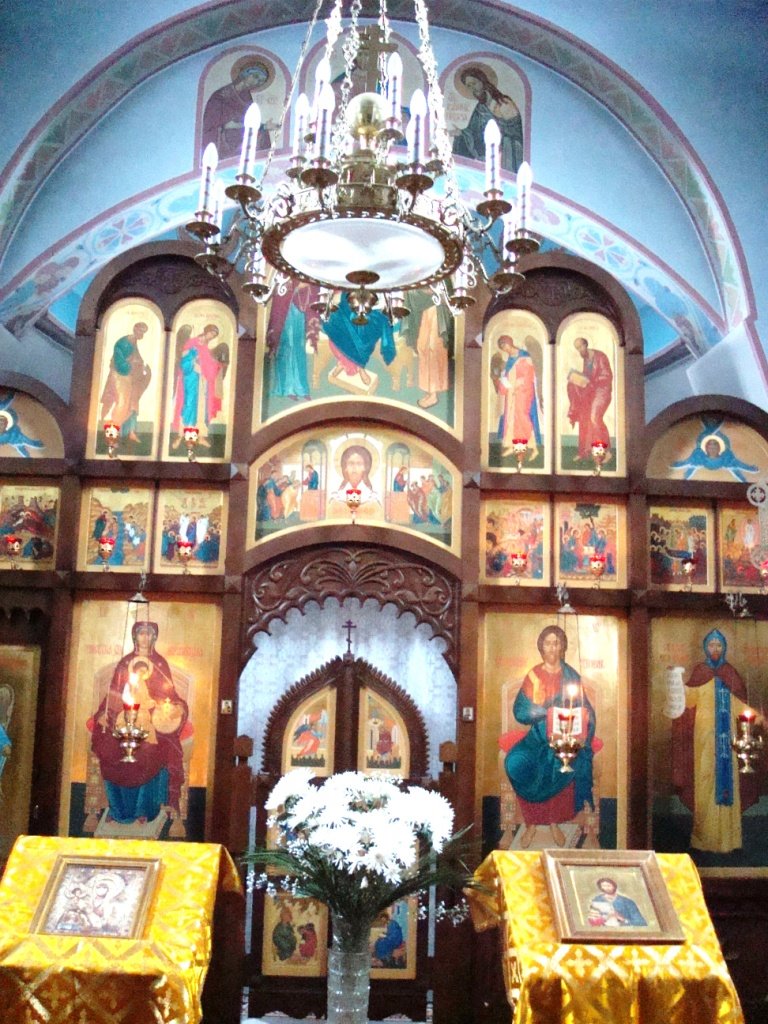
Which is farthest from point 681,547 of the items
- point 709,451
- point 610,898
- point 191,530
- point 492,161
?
point 492,161

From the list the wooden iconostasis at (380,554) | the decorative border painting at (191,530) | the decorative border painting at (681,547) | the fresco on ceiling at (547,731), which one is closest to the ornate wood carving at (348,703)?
the wooden iconostasis at (380,554)

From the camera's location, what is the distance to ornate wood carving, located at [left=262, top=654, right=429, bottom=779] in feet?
29.9

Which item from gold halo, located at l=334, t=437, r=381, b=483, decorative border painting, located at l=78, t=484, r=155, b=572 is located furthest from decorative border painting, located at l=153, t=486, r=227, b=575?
gold halo, located at l=334, t=437, r=381, b=483

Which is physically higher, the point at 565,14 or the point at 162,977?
the point at 565,14

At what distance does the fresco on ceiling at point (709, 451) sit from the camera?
9.56 metres

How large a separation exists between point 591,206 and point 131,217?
184 inches

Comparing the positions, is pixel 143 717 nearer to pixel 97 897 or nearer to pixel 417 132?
pixel 97 897

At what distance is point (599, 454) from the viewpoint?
9.26 m

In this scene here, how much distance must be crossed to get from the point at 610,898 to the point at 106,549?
5209 mm

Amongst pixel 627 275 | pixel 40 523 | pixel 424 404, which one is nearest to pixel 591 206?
pixel 627 275

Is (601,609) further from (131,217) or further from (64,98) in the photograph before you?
(64,98)

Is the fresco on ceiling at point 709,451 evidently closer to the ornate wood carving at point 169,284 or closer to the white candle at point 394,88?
the ornate wood carving at point 169,284

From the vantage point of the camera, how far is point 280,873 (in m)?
8.70

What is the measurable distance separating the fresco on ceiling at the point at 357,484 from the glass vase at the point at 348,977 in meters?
4.57
